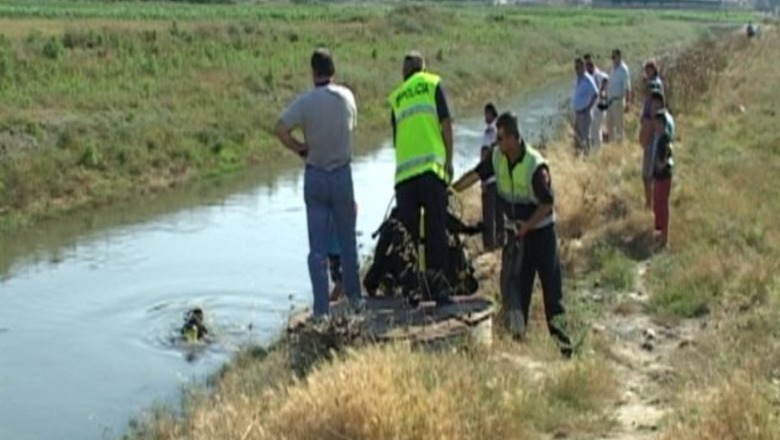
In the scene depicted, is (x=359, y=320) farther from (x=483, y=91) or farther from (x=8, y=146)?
(x=483, y=91)

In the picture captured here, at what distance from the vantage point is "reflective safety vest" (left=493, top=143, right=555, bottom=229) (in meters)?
9.08

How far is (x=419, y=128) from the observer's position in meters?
9.23

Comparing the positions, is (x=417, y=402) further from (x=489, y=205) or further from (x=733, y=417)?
(x=489, y=205)

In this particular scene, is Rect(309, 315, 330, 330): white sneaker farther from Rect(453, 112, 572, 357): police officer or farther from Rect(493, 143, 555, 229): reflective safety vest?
Rect(493, 143, 555, 229): reflective safety vest

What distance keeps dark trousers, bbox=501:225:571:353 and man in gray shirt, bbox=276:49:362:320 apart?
1.15m

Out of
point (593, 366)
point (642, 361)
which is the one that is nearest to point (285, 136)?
point (593, 366)

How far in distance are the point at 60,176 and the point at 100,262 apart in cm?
541

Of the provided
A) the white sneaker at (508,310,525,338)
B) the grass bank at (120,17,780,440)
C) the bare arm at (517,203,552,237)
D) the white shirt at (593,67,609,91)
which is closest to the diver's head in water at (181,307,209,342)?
the grass bank at (120,17,780,440)

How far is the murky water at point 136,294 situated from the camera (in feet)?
37.1

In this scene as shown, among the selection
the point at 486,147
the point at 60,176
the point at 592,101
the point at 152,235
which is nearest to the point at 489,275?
the point at 486,147

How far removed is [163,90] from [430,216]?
21264 mm

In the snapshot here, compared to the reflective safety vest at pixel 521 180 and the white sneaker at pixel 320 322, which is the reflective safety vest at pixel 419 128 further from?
the white sneaker at pixel 320 322

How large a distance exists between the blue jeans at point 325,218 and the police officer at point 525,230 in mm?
868

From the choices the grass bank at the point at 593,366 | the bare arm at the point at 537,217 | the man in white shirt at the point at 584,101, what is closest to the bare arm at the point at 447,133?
the bare arm at the point at 537,217
